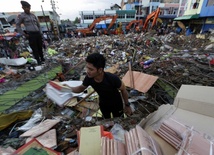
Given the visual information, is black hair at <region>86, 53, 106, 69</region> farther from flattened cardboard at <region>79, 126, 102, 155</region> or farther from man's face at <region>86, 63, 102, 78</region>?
flattened cardboard at <region>79, 126, 102, 155</region>

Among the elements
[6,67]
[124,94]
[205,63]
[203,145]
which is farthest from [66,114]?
[205,63]

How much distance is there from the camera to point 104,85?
1829 mm

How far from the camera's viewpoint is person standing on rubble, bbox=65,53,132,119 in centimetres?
160

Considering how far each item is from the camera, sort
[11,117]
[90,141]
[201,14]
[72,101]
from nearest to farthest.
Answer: [90,141]
[11,117]
[72,101]
[201,14]

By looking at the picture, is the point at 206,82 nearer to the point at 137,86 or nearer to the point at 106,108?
the point at 137,86

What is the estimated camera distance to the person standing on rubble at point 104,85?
1.60m

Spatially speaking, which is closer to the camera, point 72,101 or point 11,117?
point 11,117

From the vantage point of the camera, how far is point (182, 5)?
74.3ft

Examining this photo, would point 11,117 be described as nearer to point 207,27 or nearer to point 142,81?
point 142,81

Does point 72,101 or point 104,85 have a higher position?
point 104,85

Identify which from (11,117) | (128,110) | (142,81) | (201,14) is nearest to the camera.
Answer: (128,110)

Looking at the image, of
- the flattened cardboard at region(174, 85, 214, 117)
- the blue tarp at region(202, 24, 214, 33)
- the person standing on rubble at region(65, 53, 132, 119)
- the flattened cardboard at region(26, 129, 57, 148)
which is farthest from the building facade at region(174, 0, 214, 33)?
the flattened cardboard at region(26, 129, 57, 148)

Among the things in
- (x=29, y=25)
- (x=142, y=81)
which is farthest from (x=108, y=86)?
(x=29, y=25)

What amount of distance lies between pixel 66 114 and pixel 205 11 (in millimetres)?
17577
